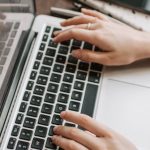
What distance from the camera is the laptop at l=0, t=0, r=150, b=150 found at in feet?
1.96

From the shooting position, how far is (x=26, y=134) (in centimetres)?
59

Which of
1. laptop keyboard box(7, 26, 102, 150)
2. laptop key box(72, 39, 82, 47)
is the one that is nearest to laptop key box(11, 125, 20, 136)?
laptop keyboard box(7, 26, 102, 150)

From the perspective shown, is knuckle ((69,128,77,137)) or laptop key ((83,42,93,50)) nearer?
knuckle ((69,128,77,137))

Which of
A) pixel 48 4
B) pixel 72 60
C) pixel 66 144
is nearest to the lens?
pixel 66 144

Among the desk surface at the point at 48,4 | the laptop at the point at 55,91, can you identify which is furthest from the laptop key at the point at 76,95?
the desk surface at the point at 48,4

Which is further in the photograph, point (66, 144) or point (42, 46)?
point (42, 46)

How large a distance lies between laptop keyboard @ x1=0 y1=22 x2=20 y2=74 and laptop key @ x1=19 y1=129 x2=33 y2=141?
0.12m

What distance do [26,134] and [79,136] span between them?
91 mm

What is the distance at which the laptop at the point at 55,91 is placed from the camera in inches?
23.5

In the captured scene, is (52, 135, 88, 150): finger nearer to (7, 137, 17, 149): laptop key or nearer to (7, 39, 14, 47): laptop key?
(7, 137, 17, 149): laptop key

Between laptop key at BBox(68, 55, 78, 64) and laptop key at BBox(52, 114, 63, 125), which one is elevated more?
laptop key at BBox(68, 55, 78, 64)

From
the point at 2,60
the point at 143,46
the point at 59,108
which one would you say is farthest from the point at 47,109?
the point at 143,46

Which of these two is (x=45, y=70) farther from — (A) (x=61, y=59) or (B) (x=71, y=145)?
(B) (x=71, y=145)

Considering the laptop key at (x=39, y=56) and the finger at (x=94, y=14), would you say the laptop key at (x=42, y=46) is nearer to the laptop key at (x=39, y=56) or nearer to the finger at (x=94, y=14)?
the laptop key at (x=39, y=56)
